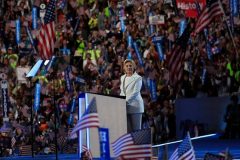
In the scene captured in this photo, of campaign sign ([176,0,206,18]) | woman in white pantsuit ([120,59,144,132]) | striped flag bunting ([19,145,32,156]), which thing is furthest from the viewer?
campaign sign ([176,0,206,18])

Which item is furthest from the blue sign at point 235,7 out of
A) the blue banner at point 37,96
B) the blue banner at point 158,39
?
the blue banner at point 37,96

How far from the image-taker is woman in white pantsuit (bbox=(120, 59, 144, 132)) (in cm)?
1505

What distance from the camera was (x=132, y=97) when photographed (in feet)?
50.0

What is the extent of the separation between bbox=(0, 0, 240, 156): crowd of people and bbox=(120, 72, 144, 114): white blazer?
5.27 meters

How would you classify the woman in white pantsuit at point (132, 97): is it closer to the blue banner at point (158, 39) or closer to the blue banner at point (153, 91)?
the blue banner at point (153, 91)

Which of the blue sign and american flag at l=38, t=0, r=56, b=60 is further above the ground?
the blue sign

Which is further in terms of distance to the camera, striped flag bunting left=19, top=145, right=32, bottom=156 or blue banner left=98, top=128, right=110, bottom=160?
striped flag bunting left=19, top=145, right=32, bottom=156

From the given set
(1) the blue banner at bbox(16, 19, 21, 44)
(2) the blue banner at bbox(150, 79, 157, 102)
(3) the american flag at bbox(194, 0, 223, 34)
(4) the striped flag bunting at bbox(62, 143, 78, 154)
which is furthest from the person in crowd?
(1) the blue banner at bbox(16, 19, 21, 44)

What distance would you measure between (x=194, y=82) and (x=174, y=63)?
483 cm

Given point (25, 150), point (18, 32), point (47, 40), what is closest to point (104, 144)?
point (25, 150)

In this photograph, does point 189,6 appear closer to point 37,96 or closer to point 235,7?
point 235,7

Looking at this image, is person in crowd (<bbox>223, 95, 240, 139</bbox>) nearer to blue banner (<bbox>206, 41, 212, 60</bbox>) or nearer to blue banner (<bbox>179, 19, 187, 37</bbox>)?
blue banner (<bbox>206, 41, 212, 60</bbox>)

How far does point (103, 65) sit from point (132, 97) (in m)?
8.67

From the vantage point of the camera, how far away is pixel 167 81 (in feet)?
74.5
